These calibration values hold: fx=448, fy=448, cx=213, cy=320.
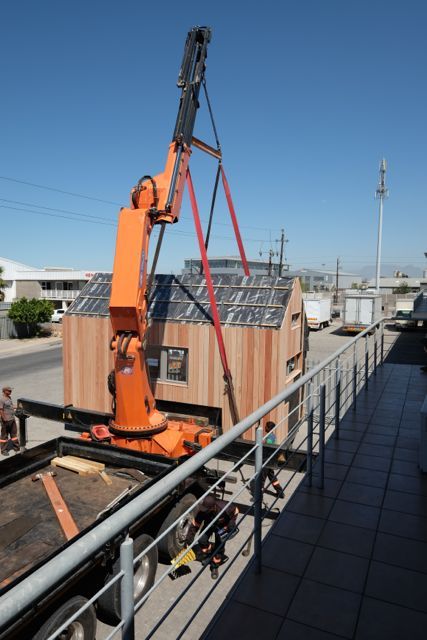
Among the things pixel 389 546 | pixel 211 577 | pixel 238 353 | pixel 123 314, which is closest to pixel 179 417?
pixel 238 353

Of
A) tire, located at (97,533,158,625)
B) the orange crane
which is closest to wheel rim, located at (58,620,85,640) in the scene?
tire, located at (97,533,158,625)

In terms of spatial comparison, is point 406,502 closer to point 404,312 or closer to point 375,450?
point 375,450

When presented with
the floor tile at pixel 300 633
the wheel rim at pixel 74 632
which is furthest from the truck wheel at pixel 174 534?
the floor tile at pixel 300 633

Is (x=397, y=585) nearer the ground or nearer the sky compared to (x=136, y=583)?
nearer the sky

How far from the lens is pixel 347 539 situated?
373 centimetres

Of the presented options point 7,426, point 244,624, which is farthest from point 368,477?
point 7,426

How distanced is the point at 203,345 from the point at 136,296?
3737mm

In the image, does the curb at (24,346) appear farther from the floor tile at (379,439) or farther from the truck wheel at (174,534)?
the floor tile at (379,439)

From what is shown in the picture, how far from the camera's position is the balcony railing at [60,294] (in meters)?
49.6

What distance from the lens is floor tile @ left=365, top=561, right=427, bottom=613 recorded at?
9.98ft

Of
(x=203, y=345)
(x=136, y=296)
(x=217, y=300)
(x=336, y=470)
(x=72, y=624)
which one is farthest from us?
(x=217, y=300)

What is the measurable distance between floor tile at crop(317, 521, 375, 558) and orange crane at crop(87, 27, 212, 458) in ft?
16.9

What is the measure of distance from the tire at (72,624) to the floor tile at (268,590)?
8.71 ft

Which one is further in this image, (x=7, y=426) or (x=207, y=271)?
(x=7, y=426)
